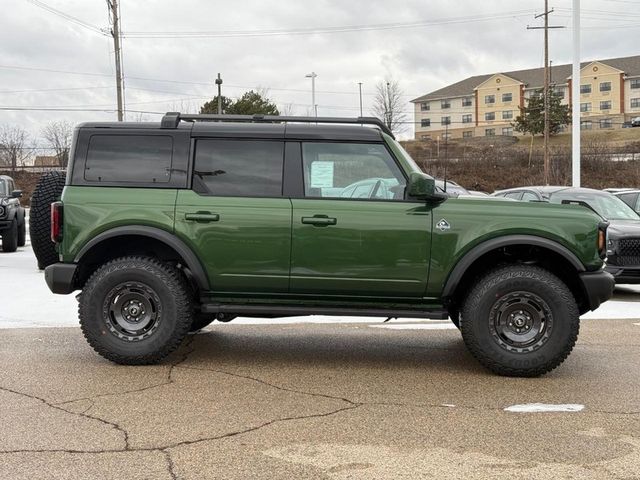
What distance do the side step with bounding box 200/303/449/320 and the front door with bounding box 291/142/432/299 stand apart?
0.44 ft

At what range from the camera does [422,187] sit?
5504 millimetres

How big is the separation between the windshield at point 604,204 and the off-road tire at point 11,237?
12069 mm

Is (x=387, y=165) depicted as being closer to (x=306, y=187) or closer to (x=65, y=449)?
(x=306, y=187)

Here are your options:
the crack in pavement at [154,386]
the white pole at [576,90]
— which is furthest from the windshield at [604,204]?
the white pole at [576,90]

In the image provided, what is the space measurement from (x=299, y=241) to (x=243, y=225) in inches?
18.8

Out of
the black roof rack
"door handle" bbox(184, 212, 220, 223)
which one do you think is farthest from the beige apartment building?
"door handle" bbox(184, 212, 220, 223)

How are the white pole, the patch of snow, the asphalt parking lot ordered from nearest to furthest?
1. the asphalt parking lot
2. the patch of snow
3. the white pole

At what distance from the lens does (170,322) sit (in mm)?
5766

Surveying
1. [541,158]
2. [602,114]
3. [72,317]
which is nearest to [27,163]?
[541,158]

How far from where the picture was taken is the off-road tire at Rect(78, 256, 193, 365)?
577cm

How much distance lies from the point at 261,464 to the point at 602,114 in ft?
309

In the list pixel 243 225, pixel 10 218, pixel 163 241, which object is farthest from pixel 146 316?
pixel 10 218

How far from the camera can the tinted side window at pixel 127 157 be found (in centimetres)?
591

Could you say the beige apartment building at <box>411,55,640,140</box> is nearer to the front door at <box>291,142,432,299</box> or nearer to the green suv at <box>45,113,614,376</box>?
the green suv at <box>45,113,614,376</box>
